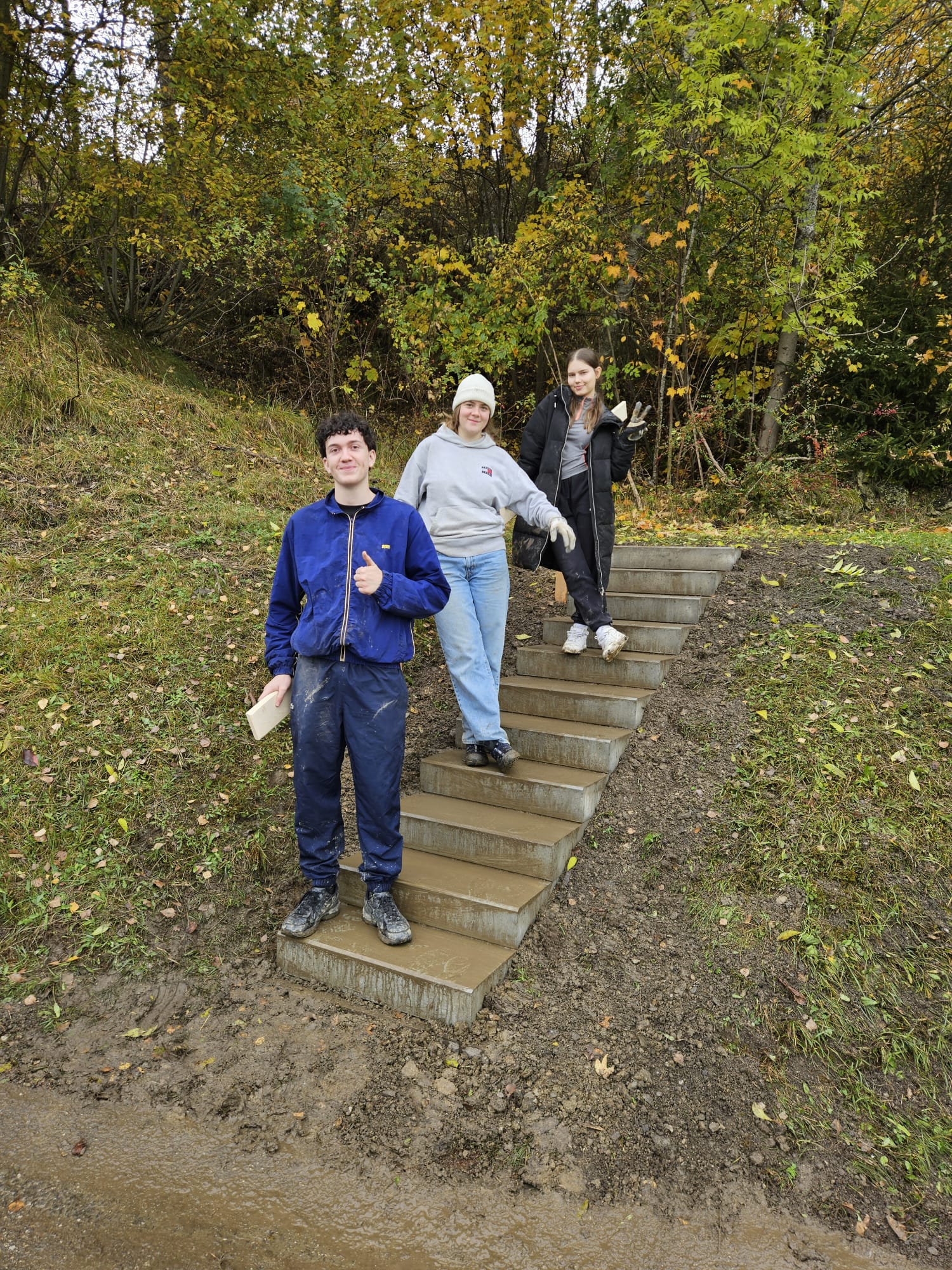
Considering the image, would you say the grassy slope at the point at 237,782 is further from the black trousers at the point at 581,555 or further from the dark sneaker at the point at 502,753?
the dark sneaker at the point at 502,753

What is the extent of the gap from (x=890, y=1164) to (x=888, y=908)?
992mm

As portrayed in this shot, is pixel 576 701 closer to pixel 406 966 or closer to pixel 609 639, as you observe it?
pixel 609 639

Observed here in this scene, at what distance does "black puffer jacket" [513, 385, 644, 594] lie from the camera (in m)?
4.49

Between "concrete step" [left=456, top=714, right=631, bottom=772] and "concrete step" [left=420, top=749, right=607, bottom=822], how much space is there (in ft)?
0.16

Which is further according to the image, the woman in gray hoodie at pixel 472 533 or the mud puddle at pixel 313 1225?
the woman in gray hoodie at pixel 472 533

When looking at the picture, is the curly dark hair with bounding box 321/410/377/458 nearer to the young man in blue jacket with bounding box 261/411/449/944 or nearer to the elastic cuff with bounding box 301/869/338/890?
the young man in blue jacket with bounding box 261/411/449/944

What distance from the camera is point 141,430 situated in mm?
7598

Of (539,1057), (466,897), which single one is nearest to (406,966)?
(466,897)

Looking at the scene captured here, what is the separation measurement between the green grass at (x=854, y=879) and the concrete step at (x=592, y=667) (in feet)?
1.60

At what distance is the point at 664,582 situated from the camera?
17.9 ft

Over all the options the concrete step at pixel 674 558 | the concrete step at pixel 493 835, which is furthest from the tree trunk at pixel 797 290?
the concrete step at pixel 493 835

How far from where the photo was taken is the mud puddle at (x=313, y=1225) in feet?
7.58

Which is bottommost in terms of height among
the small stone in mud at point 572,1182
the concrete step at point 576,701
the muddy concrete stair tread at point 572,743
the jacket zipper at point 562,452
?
the small stone in mud at point 572,1182

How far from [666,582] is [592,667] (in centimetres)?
101
